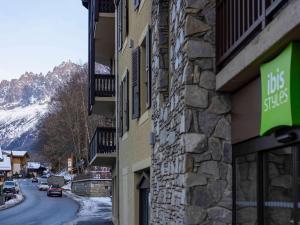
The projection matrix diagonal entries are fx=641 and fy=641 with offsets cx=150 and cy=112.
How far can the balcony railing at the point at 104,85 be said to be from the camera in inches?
1003

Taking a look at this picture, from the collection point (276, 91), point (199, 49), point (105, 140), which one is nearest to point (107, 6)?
point (105, 140)

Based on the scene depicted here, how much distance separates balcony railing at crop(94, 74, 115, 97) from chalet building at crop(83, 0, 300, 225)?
1405 cm

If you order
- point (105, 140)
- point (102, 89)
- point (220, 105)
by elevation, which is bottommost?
point (220, 105)

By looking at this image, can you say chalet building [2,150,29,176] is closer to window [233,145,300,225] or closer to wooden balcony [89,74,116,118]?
wooden balcony [89,74,116,118]

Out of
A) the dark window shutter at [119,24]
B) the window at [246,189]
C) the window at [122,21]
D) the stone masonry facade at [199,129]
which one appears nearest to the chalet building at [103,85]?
the dark window shutter at [119,24]

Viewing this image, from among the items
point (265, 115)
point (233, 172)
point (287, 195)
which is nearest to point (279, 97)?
point (265, 115)

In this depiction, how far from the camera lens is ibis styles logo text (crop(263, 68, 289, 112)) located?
5.74 metres

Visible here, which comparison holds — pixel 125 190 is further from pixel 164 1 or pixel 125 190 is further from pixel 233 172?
pixel 233 172

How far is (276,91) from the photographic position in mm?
5977

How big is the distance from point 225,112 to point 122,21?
41.0 feet

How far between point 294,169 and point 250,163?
59.5 inches

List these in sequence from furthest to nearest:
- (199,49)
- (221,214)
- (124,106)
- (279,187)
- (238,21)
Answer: (124,106) → (199,49) → (221,214) → (238,21) → (279,187)

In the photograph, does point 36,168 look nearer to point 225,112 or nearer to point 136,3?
point 136,3

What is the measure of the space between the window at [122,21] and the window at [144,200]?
551 cm
